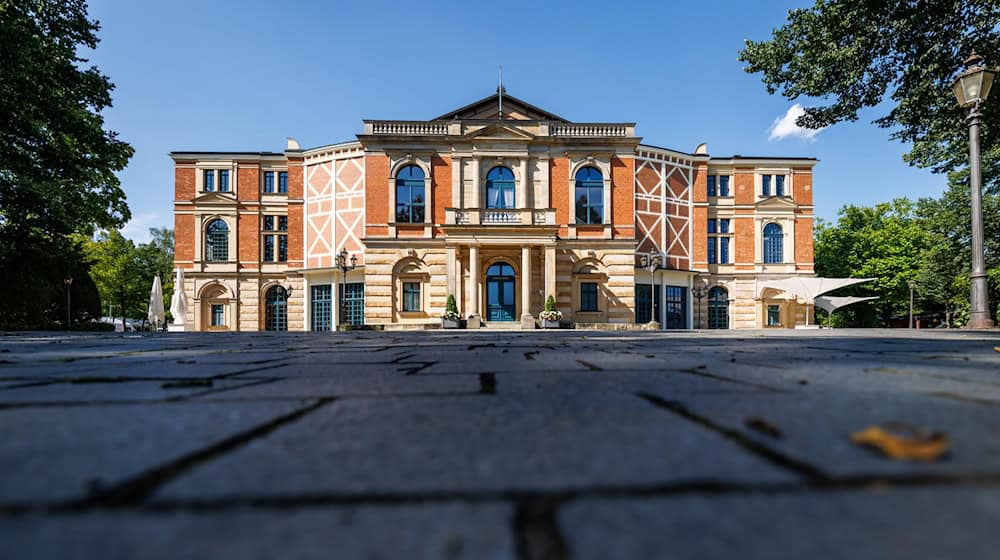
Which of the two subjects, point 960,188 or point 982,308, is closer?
point 982,308

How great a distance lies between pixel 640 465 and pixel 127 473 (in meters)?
0.89

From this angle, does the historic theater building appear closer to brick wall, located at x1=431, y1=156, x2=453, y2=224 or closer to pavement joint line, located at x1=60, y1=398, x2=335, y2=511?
brick wall, located at x1=431, y1=156, x2=453, y2=224

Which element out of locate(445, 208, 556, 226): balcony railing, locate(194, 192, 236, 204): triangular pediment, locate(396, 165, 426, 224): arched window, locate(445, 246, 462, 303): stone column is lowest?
locate(445, 246, 462, 303): stone column

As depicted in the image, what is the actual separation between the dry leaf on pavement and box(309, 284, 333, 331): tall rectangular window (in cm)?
2588

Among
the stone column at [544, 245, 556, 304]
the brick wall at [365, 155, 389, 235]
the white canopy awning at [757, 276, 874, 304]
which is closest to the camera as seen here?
the stone column at [544, 245, 556, 304]

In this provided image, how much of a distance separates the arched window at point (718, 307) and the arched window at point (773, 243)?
3339 mm

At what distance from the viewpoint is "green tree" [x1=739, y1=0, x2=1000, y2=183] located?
768cm

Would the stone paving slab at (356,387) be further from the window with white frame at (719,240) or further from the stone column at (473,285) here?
the window with white frame at (719,240)

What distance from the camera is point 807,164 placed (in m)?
27.2

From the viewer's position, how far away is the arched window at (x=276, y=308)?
2612 cm

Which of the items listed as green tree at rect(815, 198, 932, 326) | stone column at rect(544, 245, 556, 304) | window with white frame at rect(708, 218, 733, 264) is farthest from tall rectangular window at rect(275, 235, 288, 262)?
green tree at rect(815, 198, 932, 326)

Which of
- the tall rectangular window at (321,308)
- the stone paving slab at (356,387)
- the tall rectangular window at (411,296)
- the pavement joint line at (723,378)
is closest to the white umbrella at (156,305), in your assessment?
the tall rectangular window at (321,308)

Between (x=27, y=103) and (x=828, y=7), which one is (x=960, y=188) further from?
(x=27, y=103)

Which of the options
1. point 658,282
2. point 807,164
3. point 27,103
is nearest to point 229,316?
point 27,103
